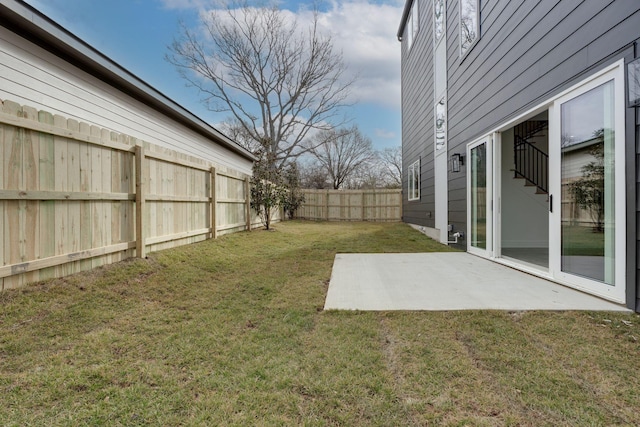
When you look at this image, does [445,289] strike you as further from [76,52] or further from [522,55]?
[76,52]

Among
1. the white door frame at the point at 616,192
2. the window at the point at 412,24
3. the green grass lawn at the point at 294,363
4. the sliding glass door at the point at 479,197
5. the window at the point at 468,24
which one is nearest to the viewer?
the green grass lawn at the point at 294,363

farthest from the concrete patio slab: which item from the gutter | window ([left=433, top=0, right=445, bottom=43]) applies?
the gutter

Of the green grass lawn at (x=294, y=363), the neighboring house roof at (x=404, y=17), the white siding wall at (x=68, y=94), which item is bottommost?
the green grass lawn at (x=294, y=363)

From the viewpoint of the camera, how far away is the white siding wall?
A: 3.21 meters

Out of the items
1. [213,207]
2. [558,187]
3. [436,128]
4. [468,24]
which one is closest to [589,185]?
[558,187]

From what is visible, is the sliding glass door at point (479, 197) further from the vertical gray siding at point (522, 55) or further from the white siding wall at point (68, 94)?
the white siding wall at point (68, 94)

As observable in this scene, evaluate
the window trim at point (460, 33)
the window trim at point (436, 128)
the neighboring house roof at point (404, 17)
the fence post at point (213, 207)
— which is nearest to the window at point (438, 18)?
the window trim at point (460, 33)

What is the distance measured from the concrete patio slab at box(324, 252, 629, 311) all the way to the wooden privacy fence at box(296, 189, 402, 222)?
1019cm

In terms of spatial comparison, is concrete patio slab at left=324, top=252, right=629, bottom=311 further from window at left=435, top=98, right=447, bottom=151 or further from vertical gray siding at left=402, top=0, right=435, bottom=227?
vertical gray siding at left=402, top=0, right=435, bottom=227

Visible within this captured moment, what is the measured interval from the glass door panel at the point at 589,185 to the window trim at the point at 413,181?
6.41 meters

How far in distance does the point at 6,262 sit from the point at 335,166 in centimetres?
2263

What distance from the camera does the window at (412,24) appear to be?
920cm

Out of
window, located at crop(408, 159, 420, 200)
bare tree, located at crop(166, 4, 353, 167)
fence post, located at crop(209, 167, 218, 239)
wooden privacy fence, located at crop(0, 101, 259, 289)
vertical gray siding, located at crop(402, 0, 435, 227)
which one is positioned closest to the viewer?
wooden privacy fence, located at crop(0, 101, 259, 289)

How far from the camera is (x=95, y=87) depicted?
4.36 meters
